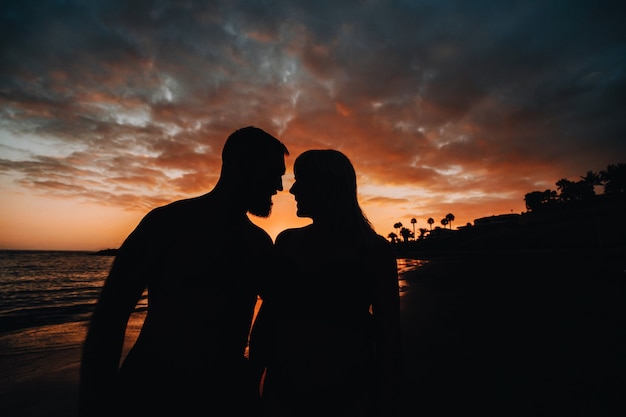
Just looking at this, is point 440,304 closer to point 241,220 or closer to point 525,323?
point 525,323

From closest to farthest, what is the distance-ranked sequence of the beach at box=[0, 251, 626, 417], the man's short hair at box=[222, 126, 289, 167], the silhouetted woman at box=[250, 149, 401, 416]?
the silhouetted woman at box=[250, 149, 401, 416] → the man's short hair at box=[222, 126, 289, 167] → the beach at box=[0, 251, 626, 417]

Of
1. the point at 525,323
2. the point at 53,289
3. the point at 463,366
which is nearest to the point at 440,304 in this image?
the point at 525,323

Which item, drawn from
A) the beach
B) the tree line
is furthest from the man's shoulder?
the tree line

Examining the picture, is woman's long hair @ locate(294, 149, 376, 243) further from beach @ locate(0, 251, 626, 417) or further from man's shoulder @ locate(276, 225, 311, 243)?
beach @ locate(0, 251, 626, 417)

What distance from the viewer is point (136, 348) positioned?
1.56 meters

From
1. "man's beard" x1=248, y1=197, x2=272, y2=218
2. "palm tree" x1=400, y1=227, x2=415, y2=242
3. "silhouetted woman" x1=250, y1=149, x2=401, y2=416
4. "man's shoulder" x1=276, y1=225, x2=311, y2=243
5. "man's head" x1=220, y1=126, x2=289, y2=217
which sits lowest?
"silhouetted woman" x1=250, y1=149, x2=401, y2=416

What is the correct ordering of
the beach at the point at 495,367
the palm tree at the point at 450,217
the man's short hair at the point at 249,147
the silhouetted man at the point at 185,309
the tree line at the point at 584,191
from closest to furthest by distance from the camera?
1. the silhouetted man at the point at 185,309
2. the man's short hair at the point at 249,147
3. the beach at the point at 495,367
4. the tree line at the point at 584,191
5. the palm tree at the point at 450,217

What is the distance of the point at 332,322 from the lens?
1888mm

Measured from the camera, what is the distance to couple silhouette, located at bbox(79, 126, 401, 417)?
1.51 meters

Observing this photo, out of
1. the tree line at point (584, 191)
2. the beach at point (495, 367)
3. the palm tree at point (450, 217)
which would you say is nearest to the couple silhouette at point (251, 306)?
the beach at point (495, 367)

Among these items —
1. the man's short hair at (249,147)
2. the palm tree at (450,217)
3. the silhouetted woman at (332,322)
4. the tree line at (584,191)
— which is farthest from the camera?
the palm tree at (450,217)

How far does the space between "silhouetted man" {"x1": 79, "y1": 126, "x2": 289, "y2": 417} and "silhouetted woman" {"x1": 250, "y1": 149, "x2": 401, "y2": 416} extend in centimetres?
22

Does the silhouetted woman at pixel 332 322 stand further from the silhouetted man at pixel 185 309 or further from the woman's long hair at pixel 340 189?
the silhouetted man at pixel 185 309

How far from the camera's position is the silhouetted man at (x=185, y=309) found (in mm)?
1481
